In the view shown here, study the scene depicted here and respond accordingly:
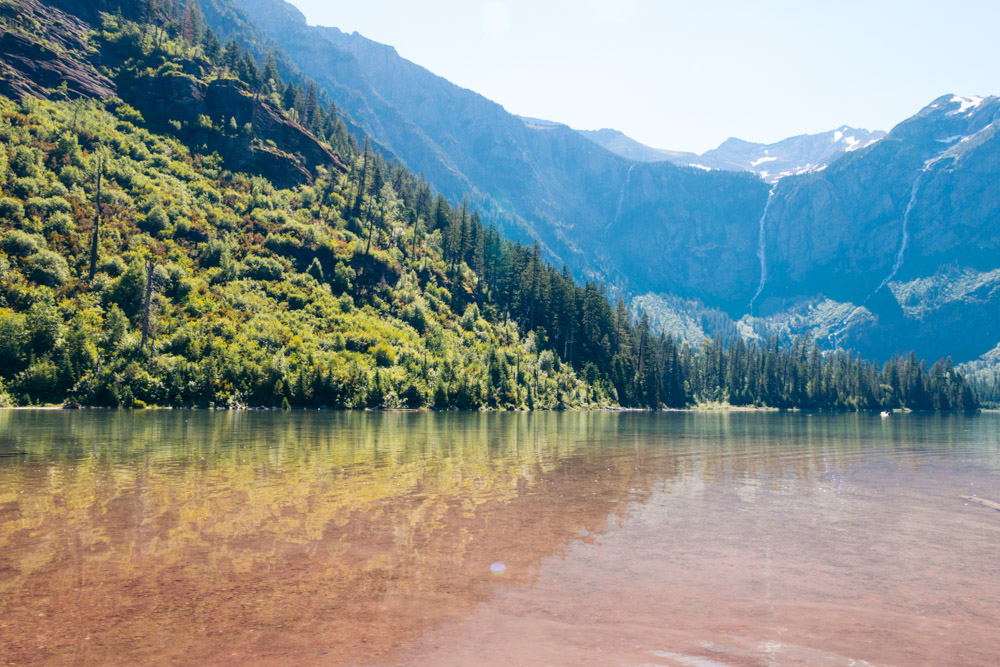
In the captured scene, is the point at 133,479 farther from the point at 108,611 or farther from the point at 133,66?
the point at 133,66

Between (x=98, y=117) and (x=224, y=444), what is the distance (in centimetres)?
14395

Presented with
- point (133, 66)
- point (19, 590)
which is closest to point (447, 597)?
point (19, 590)

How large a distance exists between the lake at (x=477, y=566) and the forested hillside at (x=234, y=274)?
5956cm

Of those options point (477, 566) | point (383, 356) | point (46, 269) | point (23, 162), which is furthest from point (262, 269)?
point (477, 566)

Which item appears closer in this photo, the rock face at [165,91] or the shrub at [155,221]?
the shrub at [155,221]

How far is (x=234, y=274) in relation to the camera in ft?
392

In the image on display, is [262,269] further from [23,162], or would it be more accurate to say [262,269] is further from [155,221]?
[23,162]

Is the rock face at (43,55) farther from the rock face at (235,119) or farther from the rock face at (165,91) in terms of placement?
the rock face at (235,119)

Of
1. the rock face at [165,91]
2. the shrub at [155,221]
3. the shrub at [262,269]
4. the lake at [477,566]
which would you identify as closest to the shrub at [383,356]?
the shrub at [262,269]

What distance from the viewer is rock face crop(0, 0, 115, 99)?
140750 millimetres

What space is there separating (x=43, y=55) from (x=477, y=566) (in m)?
191

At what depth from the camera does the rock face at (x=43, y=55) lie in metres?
141

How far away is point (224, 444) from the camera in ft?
128

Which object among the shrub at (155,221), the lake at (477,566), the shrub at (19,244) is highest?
the shrub at (155,221)
